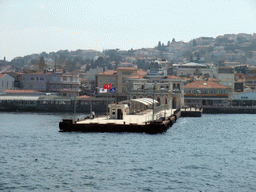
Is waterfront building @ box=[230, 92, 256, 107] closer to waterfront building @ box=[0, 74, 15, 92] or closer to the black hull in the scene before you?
waterfront building @ box=[0, 74, 15, 92]

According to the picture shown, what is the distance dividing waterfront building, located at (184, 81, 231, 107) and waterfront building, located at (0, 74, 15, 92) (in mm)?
67867

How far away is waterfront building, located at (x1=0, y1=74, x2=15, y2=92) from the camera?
18625 centimetres

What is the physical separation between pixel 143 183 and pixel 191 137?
115ft

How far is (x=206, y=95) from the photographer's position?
523 ft

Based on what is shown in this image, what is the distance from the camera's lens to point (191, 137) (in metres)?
75.5

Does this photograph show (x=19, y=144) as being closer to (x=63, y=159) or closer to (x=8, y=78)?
(x=63, y=159)

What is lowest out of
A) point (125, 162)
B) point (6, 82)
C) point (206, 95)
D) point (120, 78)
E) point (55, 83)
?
point (125, 162)

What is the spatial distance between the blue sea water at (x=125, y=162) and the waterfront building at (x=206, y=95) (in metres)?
84.5

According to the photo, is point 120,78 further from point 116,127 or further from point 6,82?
point 116,127

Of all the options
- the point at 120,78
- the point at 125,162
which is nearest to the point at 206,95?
the point at 120,78

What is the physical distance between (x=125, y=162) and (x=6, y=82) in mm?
145900

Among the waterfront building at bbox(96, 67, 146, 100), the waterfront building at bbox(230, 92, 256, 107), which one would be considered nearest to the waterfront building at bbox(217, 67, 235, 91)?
the waterfront building at bbox(230, 92, 256, 107)

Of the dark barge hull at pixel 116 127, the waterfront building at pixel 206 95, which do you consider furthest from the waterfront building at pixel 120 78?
the dark barge hull at pixel 116 127

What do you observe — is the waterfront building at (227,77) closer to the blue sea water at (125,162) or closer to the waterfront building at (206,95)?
the waterfront building at (206,95)
